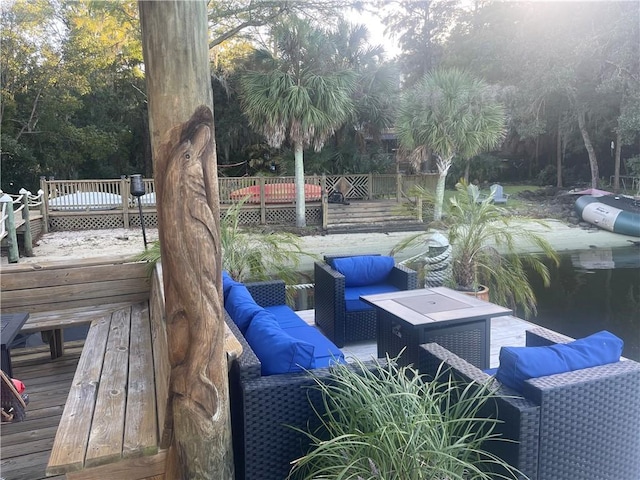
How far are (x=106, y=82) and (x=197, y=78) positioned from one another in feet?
59.3

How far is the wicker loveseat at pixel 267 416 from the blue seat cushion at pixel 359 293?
2.14 meters

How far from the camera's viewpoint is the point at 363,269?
4.78 metres

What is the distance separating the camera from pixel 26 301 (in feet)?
11.9

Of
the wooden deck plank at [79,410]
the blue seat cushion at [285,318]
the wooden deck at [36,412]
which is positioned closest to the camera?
the wooden deck plank at [79,410]

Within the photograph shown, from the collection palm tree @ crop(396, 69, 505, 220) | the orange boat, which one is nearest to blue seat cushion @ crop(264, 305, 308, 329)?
palm tree @ crop(396, 69, 505, 220)

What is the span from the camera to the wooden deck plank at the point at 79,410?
5.83 ft

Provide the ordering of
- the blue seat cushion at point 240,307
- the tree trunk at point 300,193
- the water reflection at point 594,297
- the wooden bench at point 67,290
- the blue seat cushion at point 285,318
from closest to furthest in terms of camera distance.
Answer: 1. the blue seat cushion at point 240,307
2. the wooden bench at point 67,290
3. the blue seat cushion at point 285,318
4. the water reflection at point 594,297
5. the tree trunk at point 300,193

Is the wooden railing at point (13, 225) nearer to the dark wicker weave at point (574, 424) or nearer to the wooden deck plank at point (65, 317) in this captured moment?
the wooden deck plank at point (65, 317)

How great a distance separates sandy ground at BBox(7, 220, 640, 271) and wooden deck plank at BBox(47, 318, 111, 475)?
705cm

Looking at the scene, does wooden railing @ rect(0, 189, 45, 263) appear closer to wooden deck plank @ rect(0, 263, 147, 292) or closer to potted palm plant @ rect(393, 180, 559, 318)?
wooden deck plank @ rect(0, 263, 147, 292)

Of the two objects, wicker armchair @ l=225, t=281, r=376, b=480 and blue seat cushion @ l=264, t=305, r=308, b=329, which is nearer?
wicker armchair @ l=225, t=281, r=376, b=480

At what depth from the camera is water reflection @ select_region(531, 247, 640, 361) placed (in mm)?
6039

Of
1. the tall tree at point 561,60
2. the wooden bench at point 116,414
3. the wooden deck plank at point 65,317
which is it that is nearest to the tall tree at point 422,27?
the tall tree at point 561,60

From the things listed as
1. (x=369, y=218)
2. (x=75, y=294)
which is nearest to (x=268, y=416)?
(x=75, y=294)
